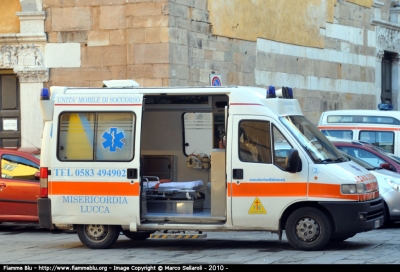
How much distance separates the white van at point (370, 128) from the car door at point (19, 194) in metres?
6.63

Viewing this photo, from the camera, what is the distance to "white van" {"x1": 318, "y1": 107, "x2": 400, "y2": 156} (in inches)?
713

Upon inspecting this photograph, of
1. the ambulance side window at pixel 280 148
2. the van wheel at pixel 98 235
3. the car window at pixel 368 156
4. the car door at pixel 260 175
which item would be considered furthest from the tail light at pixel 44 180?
the car window at pixel 368 156

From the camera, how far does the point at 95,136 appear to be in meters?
12.3

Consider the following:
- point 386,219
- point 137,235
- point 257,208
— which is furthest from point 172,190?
point 386,219

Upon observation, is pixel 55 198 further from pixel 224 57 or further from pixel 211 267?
pixel 224 57

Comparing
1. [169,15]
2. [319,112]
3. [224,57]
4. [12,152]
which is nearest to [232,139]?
[12,152]

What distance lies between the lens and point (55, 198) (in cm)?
1222

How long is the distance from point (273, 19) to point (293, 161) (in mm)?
11930

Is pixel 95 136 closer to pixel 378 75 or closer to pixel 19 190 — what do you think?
pixel 19 190

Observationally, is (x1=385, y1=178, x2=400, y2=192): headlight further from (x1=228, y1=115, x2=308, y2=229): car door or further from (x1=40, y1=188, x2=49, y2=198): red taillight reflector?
(x1=40, y1=188, x2=49, y2=198): red taillight reflector

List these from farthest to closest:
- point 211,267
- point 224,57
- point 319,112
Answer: point 319,112 < point 224,57 < point 211,267

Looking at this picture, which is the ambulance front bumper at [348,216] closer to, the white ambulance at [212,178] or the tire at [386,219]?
the white ambulance at [212,178]

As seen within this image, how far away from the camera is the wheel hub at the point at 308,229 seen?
11523 millimetres

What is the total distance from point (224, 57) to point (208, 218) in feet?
30.0
